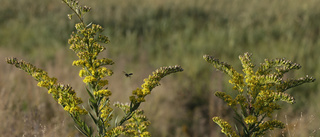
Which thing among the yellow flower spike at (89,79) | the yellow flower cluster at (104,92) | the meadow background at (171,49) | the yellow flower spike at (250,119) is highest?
the meadow background at (171,49)

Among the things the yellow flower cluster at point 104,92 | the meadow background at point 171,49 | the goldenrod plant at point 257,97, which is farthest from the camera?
the meadow background at point 171,49

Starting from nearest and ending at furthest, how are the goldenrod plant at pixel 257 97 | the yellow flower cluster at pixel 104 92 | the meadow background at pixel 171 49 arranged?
the yellow flower cluster at pixel 104 92 → the goldenrod plant at pixel 257 97 → the meadow background at pixel 171 49

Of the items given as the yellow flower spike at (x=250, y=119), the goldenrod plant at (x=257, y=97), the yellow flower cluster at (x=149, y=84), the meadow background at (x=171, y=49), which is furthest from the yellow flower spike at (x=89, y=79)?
the meadow background at (x=171, y=49)

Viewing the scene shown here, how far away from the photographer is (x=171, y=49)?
6547 mm

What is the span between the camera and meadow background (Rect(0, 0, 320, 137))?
433 centimetres

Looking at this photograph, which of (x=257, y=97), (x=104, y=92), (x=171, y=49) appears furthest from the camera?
(x=171, y=49)

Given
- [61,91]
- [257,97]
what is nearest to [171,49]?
[257,97]

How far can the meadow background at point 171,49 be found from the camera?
4.33 m

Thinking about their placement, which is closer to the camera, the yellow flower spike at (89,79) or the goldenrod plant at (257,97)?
the yellow flower spike at (89,79)

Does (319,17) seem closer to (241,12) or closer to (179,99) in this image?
(241,12)

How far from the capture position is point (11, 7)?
8586 mm

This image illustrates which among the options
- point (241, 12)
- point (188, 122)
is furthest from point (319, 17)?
point (188, 122)

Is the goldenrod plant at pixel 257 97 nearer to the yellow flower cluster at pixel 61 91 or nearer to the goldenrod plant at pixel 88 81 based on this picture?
the goldenrod plant at pixel 88 81

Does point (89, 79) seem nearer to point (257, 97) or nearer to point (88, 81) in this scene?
point (88, 81)
